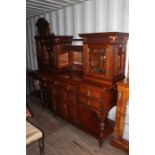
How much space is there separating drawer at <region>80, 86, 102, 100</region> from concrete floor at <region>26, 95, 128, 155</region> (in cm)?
75

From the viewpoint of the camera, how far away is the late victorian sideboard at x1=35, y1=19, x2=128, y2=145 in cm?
220

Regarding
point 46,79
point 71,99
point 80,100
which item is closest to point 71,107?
point 71,99

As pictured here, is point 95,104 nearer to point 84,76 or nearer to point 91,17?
point 84,76

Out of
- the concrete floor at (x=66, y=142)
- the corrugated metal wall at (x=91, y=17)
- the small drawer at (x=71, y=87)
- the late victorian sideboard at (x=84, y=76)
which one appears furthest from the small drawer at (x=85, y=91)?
the corrugated metal wall at (x=91, y=17)

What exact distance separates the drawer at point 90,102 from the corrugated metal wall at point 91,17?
1.22 metres

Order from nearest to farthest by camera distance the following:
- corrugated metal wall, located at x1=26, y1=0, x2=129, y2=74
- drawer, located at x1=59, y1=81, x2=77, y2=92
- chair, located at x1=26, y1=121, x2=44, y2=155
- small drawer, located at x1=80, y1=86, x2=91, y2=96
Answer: chair, located at x1=26, y1=121, x2=44, y2=155, small drawer, located at x1=80, y1=86, x2=91, y2=96, corrugated metal wall, located at x1=26, y1=0, x2=129, y2=74, drawer, located at x1=59, y1=81, x2=77, y2=92

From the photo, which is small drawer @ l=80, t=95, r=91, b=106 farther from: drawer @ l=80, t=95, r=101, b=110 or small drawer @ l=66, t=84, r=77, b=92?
small drawer @ l=66, t=84, r=77, b=92

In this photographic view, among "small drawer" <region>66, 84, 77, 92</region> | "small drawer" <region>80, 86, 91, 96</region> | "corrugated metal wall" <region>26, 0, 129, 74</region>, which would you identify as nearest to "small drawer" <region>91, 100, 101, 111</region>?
"small drawer" <region>80, 86, 91, 96</region>

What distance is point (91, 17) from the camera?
2855mm

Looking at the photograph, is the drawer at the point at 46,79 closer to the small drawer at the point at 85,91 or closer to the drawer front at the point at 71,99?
the drawer front at the point at 71,99

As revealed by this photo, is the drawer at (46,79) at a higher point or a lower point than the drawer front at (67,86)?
higher

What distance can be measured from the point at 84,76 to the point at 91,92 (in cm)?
37

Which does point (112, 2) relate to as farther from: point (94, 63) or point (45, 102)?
point (45, 102)

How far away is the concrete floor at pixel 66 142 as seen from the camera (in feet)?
7.34
